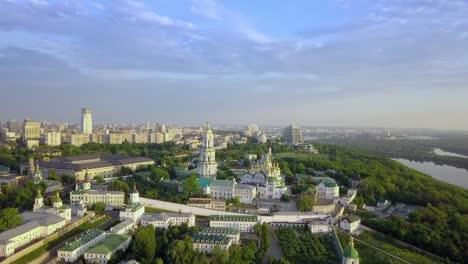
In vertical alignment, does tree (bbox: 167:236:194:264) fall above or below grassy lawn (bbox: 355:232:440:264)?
above

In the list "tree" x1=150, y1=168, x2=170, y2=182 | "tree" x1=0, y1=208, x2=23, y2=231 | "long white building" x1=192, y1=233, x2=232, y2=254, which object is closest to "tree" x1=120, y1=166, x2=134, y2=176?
"tree" x1=150, y1=168, x2=170, y2=182

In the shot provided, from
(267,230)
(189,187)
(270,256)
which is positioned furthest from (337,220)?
(189,187)

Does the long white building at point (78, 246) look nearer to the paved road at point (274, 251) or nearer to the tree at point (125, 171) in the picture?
the paved road at point (274, 251)

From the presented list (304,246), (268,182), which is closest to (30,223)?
(304,246)

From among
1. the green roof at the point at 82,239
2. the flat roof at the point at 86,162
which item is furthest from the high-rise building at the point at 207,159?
the green roof at the point at 82,239

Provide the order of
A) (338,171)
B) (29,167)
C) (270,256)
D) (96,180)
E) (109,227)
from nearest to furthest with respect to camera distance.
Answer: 1. (270,256)
2. (109,227)
3. (96,180)
4. (29,167)
5. (338,171)

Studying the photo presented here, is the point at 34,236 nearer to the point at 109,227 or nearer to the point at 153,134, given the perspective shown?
the point at 109,227

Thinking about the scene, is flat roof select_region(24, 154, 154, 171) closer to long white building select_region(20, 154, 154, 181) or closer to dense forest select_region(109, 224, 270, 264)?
long white building select_region(20, 154, 154, 181)
